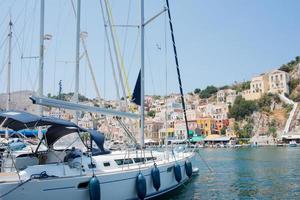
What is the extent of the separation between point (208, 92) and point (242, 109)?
65984 mm

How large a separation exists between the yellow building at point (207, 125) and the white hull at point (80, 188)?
343 feet

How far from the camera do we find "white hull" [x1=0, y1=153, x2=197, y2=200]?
9430 mm

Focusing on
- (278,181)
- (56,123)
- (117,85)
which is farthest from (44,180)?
(278,181)

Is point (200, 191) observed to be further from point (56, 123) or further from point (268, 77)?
point (268, 77)

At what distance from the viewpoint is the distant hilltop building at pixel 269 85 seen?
129500 millimetres

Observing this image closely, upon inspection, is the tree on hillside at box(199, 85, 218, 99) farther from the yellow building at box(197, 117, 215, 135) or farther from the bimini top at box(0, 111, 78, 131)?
the bimini top at box(0, 111, 78, 131)

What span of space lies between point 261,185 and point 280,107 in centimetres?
10890

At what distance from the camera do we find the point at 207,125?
118125 millimetres

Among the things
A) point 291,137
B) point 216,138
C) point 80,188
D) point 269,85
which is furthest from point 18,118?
point 269,85

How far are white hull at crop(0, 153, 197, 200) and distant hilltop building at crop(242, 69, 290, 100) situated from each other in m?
125

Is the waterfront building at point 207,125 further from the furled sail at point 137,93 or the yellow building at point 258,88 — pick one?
the furled sail at point 137,93

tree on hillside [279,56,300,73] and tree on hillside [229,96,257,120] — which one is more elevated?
tree on hillside [279,56,300,73]

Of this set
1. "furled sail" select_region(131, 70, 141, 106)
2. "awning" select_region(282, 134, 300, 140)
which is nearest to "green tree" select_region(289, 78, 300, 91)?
"awning" select_region(282, 134, 300, 140)

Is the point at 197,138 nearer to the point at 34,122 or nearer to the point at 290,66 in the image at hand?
the point at 290,66
